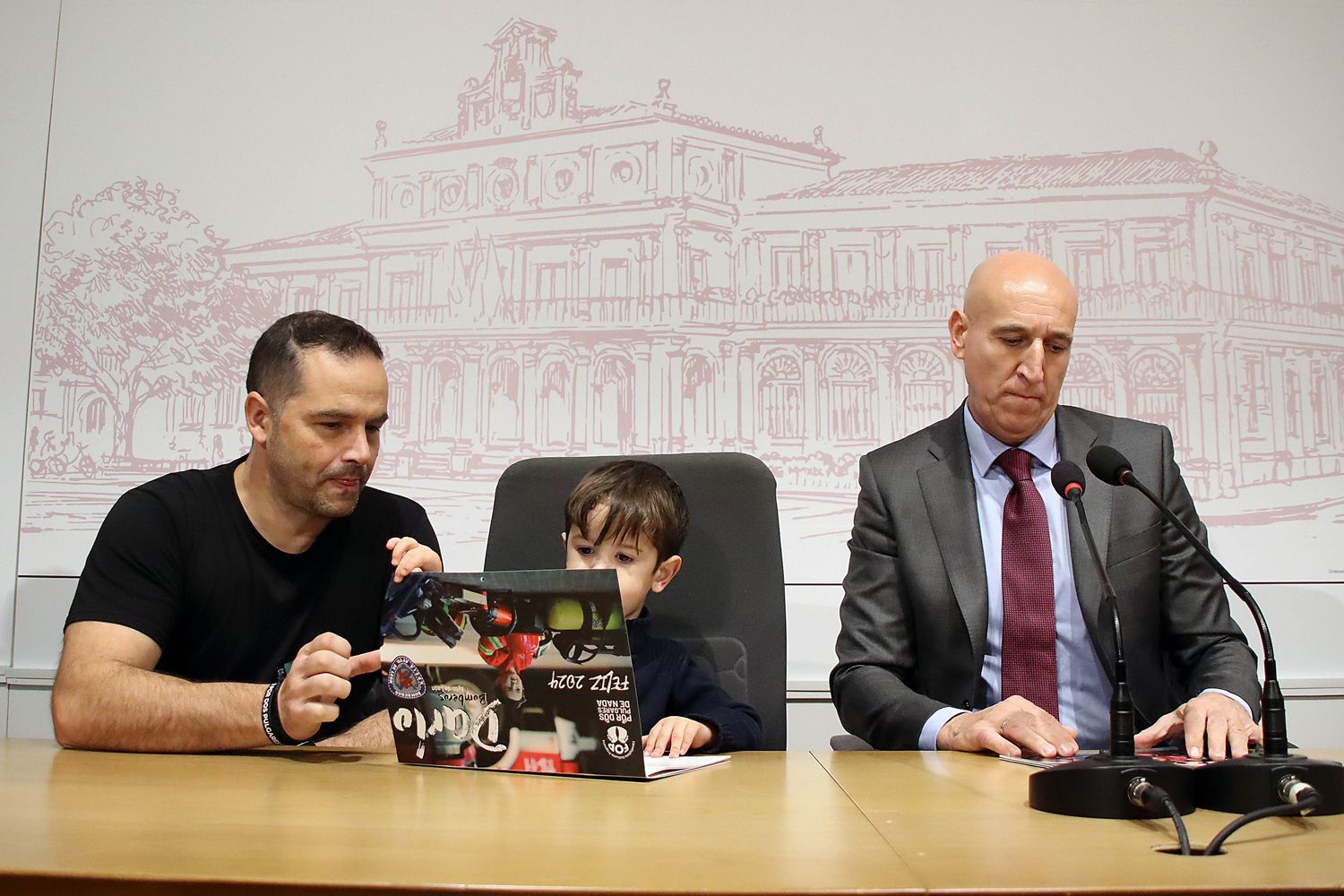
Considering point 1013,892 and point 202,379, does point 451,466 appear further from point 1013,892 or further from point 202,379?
point 1013,892

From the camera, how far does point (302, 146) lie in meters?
2.76

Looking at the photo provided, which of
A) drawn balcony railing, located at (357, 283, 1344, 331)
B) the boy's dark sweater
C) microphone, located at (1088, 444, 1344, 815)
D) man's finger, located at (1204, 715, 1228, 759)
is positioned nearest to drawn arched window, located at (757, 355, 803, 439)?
drawn balcony railing, located at (357, 283, 1344, 331)

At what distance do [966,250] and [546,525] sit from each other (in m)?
1.36

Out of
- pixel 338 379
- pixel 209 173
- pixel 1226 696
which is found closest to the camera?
pixel 1226 696

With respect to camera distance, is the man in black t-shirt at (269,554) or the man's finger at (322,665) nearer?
the man's finger at (322,665)

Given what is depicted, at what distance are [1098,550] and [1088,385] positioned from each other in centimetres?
91

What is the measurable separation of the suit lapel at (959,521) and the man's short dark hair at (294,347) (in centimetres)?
105

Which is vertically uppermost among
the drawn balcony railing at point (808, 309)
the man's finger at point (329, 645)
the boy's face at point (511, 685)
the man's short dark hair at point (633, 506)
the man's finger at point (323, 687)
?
the drawn balcony railing at point (808, 309)

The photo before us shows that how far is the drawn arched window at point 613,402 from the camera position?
2.62 m

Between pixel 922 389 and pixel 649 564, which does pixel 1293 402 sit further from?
pixel 649 564

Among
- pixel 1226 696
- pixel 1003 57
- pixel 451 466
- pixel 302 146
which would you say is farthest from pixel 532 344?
pixel 1226 696

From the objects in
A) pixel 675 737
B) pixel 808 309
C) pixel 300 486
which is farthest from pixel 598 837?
pixel 808 309

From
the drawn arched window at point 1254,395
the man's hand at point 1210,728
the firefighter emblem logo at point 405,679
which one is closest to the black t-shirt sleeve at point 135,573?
the firefighter emblem logo at point 405,679

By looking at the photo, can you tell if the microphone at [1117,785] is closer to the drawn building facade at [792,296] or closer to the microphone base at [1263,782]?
the microphone base at [1263,782]
